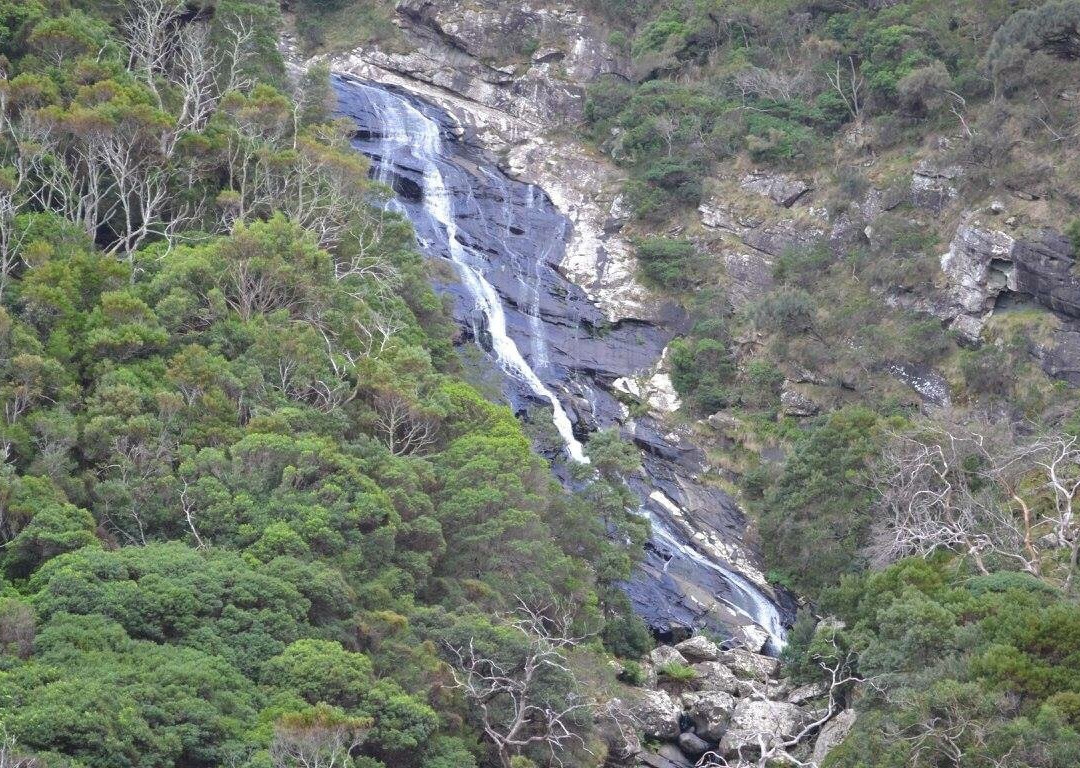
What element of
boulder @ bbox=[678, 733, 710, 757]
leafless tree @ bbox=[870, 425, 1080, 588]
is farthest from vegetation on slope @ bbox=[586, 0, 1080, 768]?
boulder @ bbox=[678, 733, 710, 757]

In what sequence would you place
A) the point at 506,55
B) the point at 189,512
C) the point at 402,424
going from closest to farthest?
the point at 189,512 → the point at 402,424 → the point at 506,55

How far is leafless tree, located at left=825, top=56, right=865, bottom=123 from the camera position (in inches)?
2228

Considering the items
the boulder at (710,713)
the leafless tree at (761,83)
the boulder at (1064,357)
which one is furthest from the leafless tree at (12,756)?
the leafless tree at (761,83)

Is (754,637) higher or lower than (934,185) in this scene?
lower

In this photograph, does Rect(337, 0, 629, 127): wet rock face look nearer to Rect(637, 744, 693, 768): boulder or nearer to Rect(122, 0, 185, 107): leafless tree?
Rect(122, 0, 185, 107): leafless tree

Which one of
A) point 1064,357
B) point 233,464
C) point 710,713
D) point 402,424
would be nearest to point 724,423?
point 1064,357

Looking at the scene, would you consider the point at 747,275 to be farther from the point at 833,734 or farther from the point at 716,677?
the point at 833,734

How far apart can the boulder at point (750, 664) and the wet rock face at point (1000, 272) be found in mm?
17428

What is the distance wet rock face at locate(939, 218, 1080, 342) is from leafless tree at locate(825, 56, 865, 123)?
10.2 m

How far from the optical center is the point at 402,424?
104 ft

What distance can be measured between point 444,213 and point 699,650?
80.3ft

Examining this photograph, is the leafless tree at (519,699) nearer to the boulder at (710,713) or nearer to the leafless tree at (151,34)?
the boulder at (710,713)

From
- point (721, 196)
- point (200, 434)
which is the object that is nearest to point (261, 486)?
point (200, 434)

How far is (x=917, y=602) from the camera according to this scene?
2866cm
